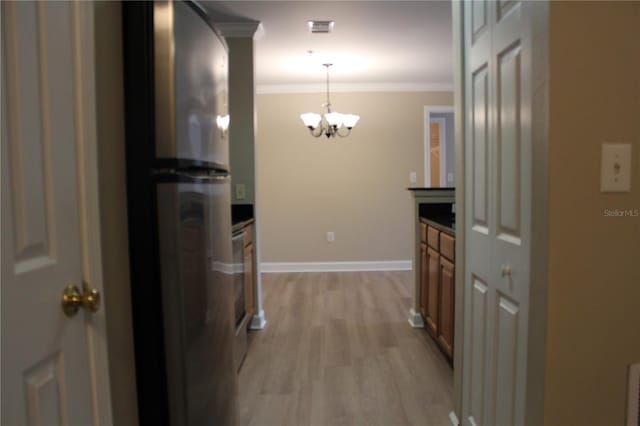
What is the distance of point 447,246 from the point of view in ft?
8.43

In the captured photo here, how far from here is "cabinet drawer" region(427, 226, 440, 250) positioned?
2.84 metres

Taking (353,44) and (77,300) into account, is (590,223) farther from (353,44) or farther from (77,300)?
(353,44)

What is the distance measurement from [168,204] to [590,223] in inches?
44.3

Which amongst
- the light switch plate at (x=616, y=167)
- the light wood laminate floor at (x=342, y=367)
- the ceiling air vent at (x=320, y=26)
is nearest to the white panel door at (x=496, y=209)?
the light switch plate at (x=616, y=167)

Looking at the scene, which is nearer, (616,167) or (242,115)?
(616,167)

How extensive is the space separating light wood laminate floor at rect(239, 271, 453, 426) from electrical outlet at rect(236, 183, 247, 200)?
1.10m

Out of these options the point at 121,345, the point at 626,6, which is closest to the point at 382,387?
the point at 121,345

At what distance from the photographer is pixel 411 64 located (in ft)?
14.7

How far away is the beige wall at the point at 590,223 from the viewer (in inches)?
37.5

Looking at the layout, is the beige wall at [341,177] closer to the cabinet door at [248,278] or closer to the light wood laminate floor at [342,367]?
the light wood laminate floor at [342,367]

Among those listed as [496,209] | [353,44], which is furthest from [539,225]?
[353,44]

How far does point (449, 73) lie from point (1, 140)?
4914mm

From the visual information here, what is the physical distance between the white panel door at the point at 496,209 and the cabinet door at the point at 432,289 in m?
1.08

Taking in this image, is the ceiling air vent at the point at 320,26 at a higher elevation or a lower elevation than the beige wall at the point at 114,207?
higher
